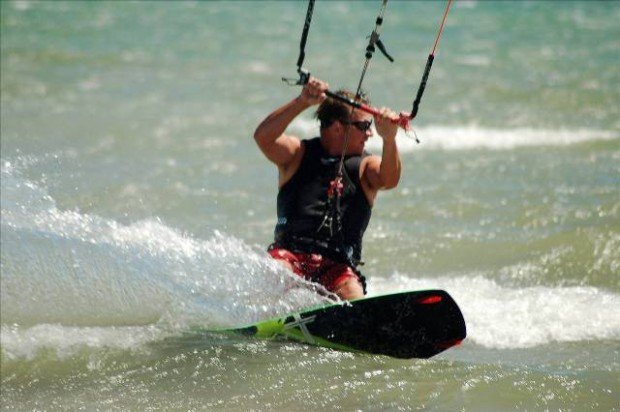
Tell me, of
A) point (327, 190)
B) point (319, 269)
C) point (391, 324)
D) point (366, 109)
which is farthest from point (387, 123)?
point (391, 324)

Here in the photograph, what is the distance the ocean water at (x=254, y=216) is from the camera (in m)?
5.23

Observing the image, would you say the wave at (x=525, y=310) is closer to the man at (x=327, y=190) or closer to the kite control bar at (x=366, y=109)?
the man at (x=327, y=190)

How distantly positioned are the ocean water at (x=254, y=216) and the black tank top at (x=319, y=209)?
0.88ft

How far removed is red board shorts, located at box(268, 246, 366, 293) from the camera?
5.91 m

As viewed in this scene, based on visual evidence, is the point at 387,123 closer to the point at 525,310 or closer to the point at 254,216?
the point at 525,310

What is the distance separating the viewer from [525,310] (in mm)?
6715

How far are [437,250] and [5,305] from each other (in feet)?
11.6

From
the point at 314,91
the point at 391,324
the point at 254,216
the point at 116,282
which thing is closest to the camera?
the point at 391,324

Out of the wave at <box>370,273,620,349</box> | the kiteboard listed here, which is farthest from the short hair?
the wave at <box>370,273,620,349</box>

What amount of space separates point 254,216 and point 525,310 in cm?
301

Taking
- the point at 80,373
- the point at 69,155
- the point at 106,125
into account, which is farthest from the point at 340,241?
the point at 106,125

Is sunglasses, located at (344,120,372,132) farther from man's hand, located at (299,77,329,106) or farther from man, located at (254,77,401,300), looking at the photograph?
man's hand, located at (299,77,329,106)

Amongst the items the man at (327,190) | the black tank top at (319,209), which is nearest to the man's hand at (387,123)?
the man at (327,190)

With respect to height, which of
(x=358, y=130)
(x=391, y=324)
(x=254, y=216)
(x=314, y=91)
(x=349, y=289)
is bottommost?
(x=254, y=216)
